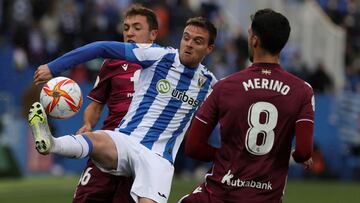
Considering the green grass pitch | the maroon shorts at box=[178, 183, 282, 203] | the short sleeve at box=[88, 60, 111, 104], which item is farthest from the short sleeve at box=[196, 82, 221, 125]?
the green grass pitch

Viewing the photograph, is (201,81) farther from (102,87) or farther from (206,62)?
(206,62)

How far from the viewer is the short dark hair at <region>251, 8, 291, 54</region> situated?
257 inches

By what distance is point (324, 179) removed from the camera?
2244cm

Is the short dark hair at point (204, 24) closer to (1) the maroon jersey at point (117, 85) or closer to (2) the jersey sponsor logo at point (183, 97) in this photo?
(2) the jersey sponsor logo at point (183, 97)

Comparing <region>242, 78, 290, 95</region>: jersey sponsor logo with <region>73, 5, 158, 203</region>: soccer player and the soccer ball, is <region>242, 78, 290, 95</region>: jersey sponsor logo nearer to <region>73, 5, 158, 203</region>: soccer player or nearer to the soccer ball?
the soccer ball

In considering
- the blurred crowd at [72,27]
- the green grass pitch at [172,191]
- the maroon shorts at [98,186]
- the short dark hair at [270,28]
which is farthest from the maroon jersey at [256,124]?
the blurred crowd at [72,27]

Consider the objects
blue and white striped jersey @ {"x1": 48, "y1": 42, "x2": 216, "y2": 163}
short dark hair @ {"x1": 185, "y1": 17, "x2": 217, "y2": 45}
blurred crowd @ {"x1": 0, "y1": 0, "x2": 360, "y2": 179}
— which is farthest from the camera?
blurred crowd @ {"x1": 0, "y1": 0, "x2": 360, "y2": 179}

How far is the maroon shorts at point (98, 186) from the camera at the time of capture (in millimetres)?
8531

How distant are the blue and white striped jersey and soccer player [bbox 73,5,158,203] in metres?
0.54

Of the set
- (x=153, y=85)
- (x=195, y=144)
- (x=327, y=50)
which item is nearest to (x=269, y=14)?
(x=195, y=144)

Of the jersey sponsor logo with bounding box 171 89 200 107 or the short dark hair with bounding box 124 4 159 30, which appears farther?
the short dark hair with bounding box 124 4 159 30

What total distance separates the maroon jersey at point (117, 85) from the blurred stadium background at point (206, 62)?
7.02m

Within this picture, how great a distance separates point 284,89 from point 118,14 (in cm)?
1703

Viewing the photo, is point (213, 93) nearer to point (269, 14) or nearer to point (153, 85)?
point (269, 14)
